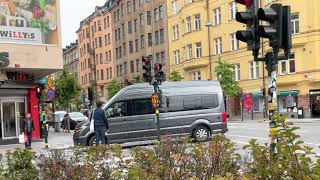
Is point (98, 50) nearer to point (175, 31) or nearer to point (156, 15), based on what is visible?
point (156, 15)

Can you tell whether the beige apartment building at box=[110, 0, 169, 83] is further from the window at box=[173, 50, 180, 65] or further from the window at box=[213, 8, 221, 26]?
the window at box=[213, 8, 221, 26]

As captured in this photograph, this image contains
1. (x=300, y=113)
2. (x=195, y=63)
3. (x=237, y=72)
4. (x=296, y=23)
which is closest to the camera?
(x=300, y=113)

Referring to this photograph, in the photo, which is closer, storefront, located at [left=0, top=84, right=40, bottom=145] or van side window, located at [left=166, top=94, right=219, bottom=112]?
van side window, located at [left=166, top=94, right=219, bottom=112]

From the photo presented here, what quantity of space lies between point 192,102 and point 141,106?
201 cm

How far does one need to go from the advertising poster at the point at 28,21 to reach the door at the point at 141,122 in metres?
8.94

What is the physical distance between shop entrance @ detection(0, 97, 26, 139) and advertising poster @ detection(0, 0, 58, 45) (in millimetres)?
3442

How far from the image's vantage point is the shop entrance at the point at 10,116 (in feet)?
85.7

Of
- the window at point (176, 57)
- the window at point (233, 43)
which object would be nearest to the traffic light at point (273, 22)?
the window at point (233, 43)

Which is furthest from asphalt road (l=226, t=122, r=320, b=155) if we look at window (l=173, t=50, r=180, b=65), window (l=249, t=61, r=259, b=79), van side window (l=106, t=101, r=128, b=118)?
window (l=173, t=50, r=180, b=65)

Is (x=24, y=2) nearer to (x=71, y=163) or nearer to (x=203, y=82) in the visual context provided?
(x=203, y=82)

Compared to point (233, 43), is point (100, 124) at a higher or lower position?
lower

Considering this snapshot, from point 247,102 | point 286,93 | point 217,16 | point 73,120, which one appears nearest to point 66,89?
point 73,120

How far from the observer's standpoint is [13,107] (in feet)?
87.6

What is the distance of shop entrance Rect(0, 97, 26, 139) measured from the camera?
85.7 ft
